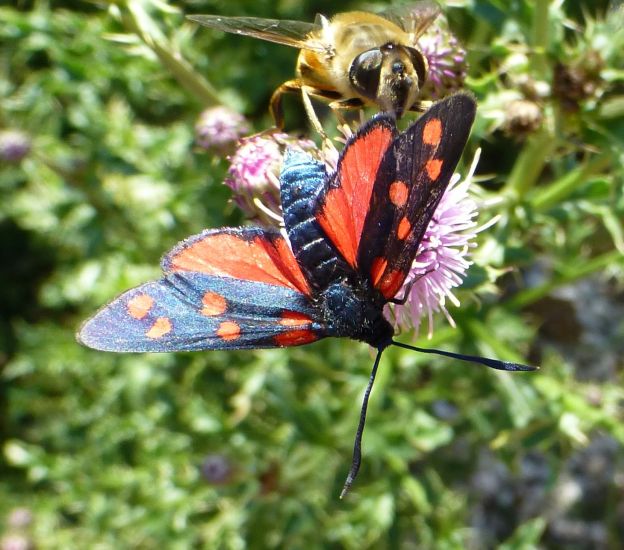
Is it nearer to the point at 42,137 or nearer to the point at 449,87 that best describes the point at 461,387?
the point at 449,87

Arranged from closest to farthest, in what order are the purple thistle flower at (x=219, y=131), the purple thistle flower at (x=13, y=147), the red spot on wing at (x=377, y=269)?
the red spot on wing at (x=377, y=269) → the purple thistle flower at (x=219, y=131) → the purple thistle flower at (x=13, y=147)

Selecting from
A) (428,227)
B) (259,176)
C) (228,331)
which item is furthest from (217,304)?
(428,227)

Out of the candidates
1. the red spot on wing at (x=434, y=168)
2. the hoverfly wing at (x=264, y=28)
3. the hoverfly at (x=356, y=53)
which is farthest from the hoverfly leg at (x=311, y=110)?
the red spot on wing at (x=434, y=168)

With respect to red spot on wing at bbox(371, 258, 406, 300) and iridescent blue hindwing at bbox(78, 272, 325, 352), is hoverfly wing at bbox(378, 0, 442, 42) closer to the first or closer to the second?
red spot on wing at bbox(371, 258, 406, 300)

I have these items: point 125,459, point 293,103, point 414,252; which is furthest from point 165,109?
point 414,252

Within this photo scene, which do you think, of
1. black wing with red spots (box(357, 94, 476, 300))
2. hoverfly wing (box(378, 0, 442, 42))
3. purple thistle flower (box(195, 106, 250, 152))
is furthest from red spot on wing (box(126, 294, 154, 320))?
hoverfly wing (box(378, 0, 442, 42))

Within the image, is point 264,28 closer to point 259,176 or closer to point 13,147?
point 259,176

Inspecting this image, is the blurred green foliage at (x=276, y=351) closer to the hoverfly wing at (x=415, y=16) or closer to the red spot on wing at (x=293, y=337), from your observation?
the hoverfly wing at (x=415, y=16)
